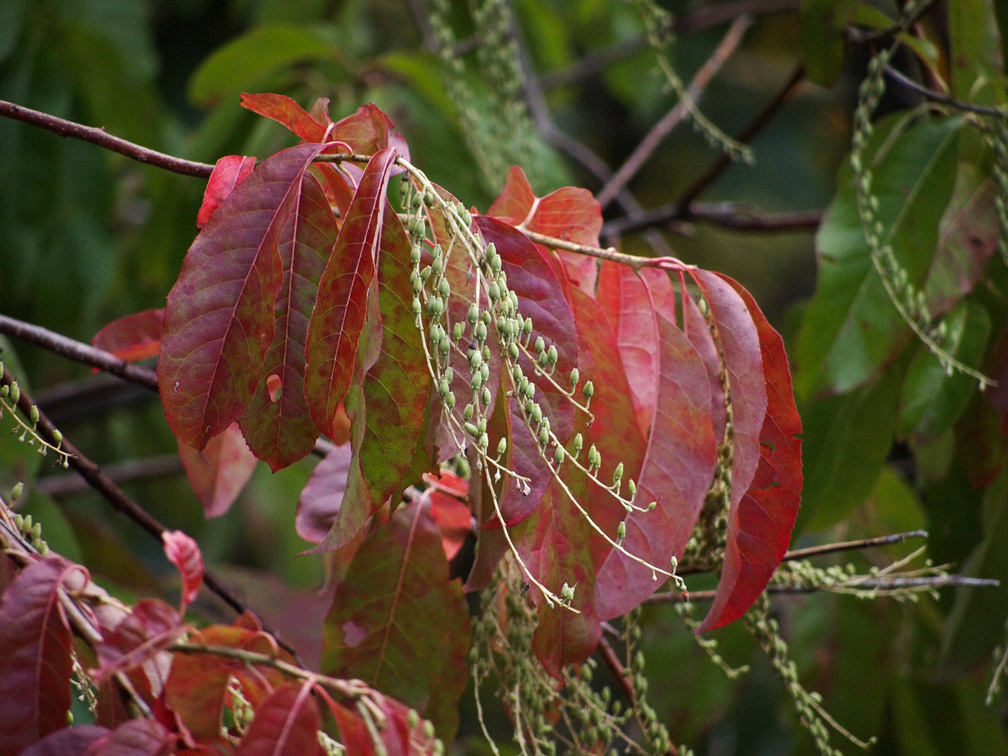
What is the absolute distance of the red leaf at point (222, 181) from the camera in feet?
2.21

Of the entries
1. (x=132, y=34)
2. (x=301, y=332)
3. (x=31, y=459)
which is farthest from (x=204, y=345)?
(x=132, y=34)

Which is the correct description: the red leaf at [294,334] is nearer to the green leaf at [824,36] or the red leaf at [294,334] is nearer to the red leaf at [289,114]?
the red leaf at [289,114]

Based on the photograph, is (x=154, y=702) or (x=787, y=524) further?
(x=787, y=524)

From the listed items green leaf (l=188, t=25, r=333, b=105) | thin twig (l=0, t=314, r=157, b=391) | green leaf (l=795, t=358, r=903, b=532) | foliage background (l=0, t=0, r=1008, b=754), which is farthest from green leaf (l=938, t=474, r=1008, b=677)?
A: green leaf (l=188, t=25, r=333, b=105)

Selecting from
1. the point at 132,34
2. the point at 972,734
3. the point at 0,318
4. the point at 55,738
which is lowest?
the point at 972,734

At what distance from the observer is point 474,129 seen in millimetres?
1502

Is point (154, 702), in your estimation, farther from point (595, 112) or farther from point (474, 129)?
point (595, 112)

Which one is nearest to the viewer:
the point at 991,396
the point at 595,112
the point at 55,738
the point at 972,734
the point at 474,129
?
the point at 55,738

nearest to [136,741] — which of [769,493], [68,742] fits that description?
[68,742]

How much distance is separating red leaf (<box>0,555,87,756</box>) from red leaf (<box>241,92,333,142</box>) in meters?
0.36

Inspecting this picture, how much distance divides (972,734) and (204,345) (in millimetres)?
1307

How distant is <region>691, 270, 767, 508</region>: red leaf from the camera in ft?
2.22

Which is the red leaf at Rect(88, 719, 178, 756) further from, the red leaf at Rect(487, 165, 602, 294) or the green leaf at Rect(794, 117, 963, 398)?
the green leaf at Rect(794, 117, 963, 398)

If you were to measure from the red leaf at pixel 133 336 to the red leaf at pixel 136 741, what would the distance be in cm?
47
